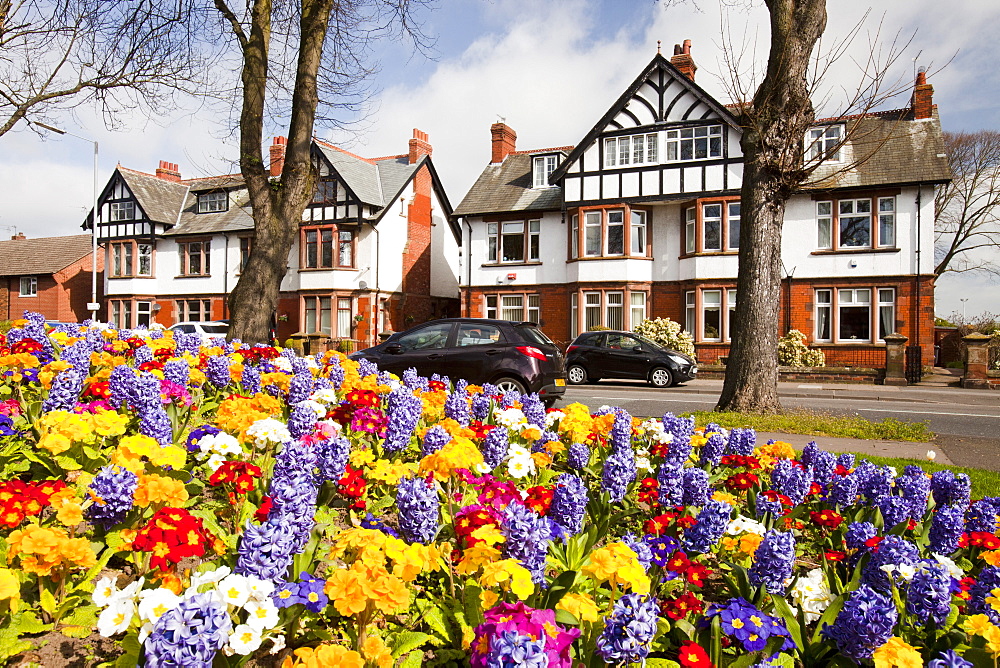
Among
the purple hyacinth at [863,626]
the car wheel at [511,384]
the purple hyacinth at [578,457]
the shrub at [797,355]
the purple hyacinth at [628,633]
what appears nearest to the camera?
the purple hyacinth at [628,633]

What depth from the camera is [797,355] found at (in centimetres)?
2273

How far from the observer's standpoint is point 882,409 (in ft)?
43.7

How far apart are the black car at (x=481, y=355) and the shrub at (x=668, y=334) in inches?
527

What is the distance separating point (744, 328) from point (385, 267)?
24375 millimetres

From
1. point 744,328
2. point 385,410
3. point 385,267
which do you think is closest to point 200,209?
point 385,267

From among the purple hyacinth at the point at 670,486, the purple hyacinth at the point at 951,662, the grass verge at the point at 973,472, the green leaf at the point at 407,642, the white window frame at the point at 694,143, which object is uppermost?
the white window frame at the point at 694,143

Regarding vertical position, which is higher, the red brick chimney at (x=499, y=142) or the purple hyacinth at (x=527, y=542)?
the red brick chimney at (x=499, y=142)

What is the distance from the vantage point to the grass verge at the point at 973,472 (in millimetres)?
5555

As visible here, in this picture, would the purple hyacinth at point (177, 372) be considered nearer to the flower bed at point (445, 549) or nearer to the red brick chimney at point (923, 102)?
the flower bed at point (445, 549)

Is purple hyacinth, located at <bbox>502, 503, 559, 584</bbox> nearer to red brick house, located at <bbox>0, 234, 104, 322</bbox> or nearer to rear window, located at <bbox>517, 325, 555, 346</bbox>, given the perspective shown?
rear window, located at <bbox>517, 325, 555, 346</bbox>

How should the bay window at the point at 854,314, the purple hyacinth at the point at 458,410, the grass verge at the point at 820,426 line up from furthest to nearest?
the bay window at the point at 854,314 → the grass verge at the point at 820,426 → the purple hyacinth at the point at 458,410

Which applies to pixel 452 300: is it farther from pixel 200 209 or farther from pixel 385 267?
pixel 200 209

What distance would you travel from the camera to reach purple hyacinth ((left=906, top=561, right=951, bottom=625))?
2.43 meters

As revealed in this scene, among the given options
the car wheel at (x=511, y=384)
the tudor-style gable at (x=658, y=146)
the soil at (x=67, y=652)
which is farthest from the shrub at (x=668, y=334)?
the soil at (x=67, y=652)
